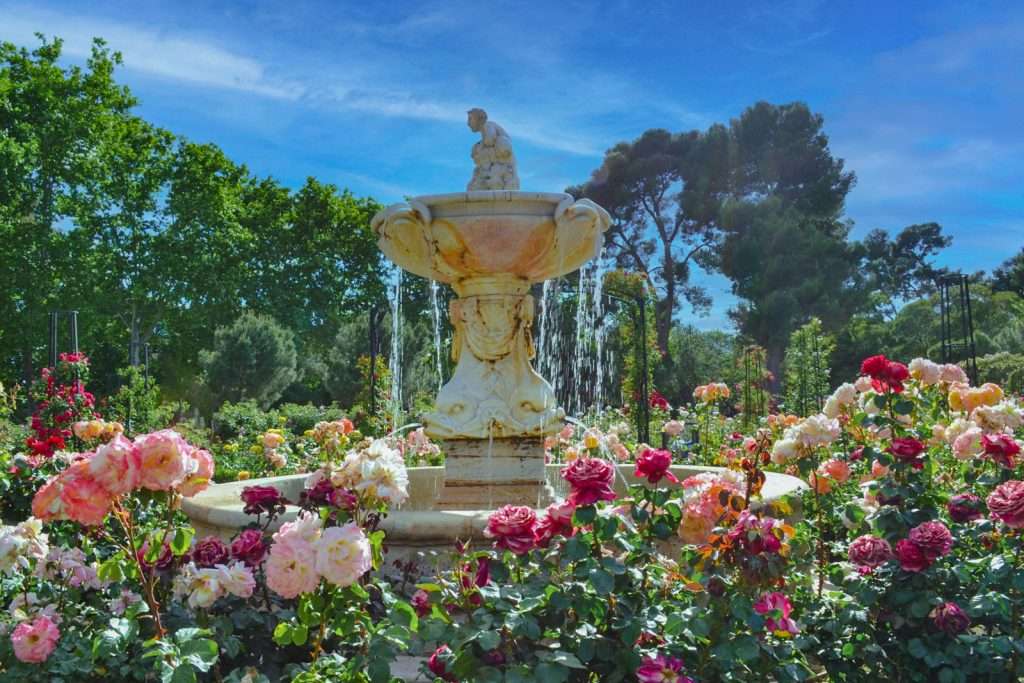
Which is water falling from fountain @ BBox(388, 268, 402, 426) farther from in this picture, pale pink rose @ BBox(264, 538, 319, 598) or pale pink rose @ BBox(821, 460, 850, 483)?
pale pink rose @ BBox(264, 538, 319, 598)

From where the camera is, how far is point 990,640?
2348 millimetres

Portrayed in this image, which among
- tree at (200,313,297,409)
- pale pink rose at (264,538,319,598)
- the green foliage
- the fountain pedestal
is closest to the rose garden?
pale pink rose at (264,538,319,598)

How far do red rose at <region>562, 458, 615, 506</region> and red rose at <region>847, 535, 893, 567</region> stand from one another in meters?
0.74

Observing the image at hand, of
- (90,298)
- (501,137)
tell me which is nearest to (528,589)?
(501,137)

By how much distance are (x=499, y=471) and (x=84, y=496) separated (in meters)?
3.29

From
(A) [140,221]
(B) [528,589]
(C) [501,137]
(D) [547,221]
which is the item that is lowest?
(B) [528,589]

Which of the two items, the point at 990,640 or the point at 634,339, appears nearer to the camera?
the point at 990,640

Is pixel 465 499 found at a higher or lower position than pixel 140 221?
lower

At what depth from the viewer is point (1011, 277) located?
34.2 metres

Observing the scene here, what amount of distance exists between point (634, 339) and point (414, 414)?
3.35 meters

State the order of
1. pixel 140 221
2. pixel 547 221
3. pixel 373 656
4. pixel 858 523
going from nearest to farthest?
pixel 373 656, pixel 858 523, pixel 547 221, pixel 140 221

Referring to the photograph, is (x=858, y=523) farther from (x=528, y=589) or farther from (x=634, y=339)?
(x=634, y=339)

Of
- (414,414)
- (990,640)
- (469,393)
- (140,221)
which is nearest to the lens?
(990,640)

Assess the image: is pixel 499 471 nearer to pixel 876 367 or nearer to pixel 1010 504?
pixel 876 367
